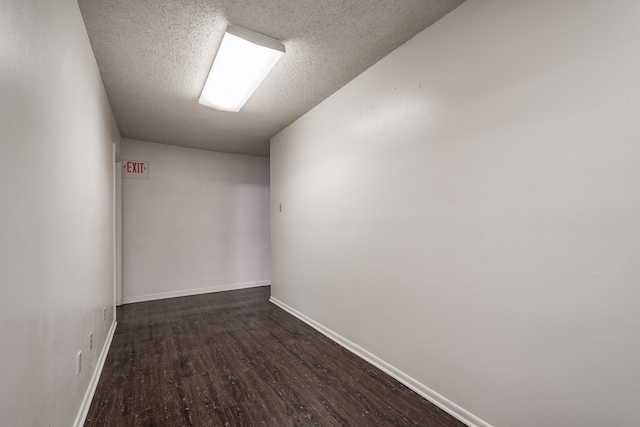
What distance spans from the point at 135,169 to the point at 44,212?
373 cm

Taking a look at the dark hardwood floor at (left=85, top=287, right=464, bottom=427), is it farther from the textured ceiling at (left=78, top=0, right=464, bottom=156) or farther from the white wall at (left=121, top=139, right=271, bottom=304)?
the textured ceiling at (left=78, top=0, right=464, bottom=156)

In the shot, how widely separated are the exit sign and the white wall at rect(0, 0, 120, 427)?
8.46 ft

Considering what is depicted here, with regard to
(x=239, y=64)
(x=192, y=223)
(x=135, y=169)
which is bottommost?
(x=192, y=223)

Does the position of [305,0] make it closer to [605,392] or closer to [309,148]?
[309,148]

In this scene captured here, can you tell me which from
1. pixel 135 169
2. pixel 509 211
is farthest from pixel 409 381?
pixel 135 169

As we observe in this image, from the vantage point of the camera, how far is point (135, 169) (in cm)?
441

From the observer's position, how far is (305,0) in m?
1.73

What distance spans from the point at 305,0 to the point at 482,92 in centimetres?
120

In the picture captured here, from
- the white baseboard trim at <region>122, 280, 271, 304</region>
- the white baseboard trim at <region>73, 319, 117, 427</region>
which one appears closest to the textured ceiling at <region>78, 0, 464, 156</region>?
the white baseboard trim at <region>73, 319, 117, 427</region>

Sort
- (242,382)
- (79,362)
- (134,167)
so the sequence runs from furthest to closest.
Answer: (134,167)
(242,382)
(79,362)

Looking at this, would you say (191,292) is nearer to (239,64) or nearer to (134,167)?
(134,167)

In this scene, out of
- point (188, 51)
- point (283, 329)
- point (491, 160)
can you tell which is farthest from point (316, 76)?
point (283, 329)

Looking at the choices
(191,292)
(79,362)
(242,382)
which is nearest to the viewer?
(79,362)

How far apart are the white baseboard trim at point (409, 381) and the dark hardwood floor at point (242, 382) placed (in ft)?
0.14
